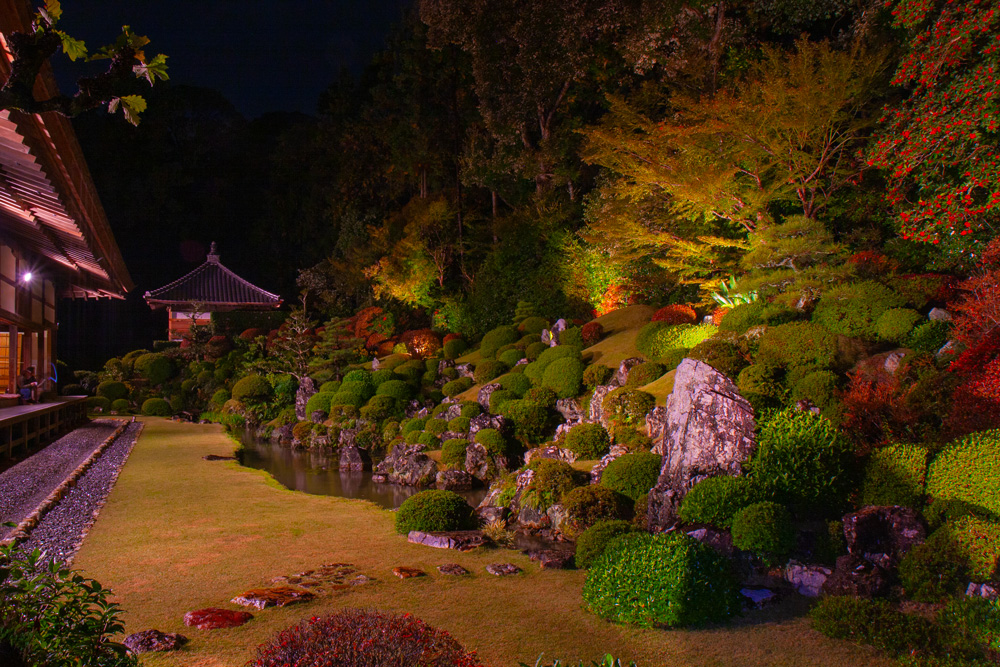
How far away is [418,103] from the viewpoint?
94.1ft

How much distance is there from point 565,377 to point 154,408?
1820cm

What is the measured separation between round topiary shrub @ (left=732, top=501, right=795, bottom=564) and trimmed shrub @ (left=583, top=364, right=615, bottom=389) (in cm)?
692

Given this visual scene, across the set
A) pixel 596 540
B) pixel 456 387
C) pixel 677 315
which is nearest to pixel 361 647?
pixel 596 540

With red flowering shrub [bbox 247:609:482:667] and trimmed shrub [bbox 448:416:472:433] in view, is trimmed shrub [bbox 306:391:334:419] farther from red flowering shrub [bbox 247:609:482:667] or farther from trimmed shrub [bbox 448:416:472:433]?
red flowering shrub [bbox 247:609:482:667]

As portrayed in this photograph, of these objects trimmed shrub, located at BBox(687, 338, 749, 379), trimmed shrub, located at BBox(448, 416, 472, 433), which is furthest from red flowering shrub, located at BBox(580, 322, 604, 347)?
trimmed shrub, located at BBox(687, 338, 749, 379)

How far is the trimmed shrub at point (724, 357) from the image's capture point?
9.92m

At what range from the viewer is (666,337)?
538 inches

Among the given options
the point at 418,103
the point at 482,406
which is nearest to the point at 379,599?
the point at 482,406

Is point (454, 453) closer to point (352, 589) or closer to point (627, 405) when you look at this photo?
point (627, 405)

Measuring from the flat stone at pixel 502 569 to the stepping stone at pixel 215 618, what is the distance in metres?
2.61

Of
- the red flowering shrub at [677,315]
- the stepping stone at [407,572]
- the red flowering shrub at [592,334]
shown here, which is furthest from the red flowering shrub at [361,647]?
the red flowering shrub at [592,334]

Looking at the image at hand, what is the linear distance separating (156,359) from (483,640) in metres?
25.3

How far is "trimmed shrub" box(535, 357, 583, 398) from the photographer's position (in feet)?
46.0

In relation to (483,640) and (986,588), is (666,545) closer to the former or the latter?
(483,640)
